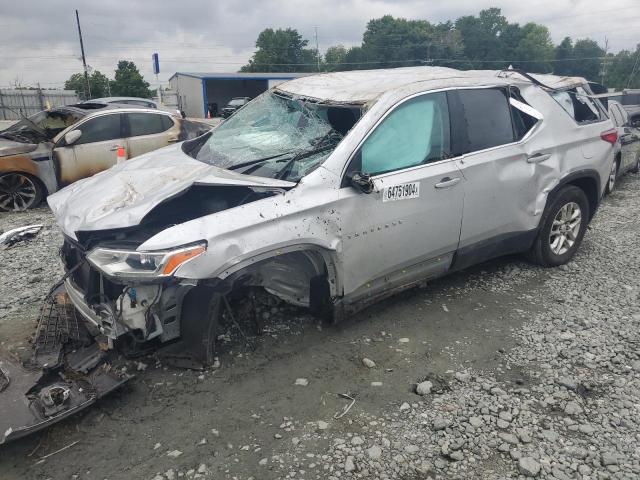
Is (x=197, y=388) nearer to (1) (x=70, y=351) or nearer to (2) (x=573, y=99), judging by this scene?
(1) (x=70, y=351)

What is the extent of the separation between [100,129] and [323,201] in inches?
257

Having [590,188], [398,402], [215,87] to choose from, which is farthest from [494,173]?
[215,87]

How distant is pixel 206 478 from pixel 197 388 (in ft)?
2.53

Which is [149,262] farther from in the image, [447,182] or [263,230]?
[447,182]

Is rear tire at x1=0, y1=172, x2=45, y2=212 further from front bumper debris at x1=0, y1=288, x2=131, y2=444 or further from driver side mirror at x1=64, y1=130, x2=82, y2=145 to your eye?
front bumper debris at x1=0, y1=288, x2=131, y2=444

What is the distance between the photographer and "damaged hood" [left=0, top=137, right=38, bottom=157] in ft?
24.9

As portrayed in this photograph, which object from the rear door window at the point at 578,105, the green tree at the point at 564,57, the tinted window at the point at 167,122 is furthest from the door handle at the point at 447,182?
the green tree at the point at 564,57

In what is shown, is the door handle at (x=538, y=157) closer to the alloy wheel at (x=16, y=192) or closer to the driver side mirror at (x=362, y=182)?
the driver side mirror at (x=362, y=182)

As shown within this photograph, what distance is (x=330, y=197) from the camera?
3.28 metres

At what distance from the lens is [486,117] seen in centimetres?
414

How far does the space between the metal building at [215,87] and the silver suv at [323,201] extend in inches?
1523

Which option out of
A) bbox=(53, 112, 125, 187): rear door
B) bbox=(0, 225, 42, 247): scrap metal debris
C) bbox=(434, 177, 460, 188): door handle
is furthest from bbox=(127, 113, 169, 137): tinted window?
bbox=(434, 177, 460, 188): door handle

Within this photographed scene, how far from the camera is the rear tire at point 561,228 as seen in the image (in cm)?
467

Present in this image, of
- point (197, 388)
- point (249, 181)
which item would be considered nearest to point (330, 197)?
point (249, 181)
